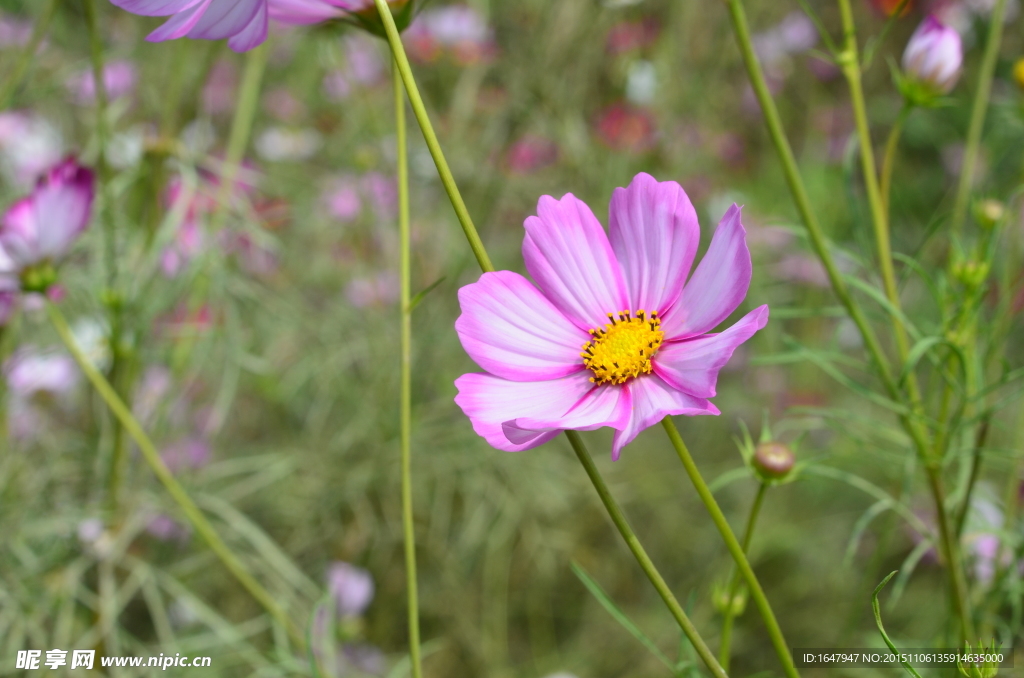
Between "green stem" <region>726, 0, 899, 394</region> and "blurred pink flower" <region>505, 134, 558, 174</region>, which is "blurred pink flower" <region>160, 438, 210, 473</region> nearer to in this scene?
"blurred pink flower" <region>505, 134, 558, 174</region>

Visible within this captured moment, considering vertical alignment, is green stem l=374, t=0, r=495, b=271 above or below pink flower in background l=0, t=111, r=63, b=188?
below

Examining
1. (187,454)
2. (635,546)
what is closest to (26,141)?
(187,454)

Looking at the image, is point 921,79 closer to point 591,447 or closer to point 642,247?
point 642,247

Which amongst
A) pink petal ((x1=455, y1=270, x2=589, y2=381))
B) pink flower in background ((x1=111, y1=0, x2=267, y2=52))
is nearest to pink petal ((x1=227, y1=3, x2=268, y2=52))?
pink flower in background ((x1=111, y1=0, x2=267, y2=52))

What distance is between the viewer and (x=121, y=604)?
67cm

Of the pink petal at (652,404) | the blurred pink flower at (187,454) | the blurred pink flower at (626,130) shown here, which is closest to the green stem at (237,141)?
the blurred pink flower at (187,454)

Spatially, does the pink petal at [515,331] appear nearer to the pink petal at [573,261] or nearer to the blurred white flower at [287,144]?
the pink petal at [573,261]

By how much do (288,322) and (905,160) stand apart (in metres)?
2.02

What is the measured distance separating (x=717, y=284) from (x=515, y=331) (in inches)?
3.8

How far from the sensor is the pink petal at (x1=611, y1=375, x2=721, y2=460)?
0.87 ft

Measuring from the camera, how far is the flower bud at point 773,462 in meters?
0.36

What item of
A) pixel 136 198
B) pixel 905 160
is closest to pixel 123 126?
pixel 136 198

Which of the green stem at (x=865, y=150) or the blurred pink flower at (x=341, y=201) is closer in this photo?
the green stem at (x=865, y=150)

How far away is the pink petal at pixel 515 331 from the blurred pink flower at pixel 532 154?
0.92m
